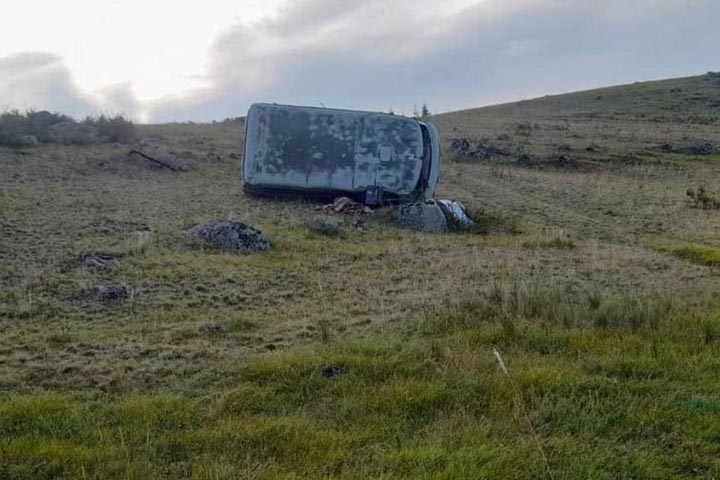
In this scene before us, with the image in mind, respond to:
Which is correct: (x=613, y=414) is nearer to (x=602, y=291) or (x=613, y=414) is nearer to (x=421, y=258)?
(x=602, y=291)

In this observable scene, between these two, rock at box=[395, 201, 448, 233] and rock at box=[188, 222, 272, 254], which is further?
rock at box=[395, 201, 448, 233]

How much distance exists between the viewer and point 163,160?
2016cm

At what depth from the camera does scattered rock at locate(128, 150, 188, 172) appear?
65.6 feet

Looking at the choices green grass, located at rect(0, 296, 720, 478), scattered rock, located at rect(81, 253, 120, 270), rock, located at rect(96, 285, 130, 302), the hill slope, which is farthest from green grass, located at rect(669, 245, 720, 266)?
the hill slope

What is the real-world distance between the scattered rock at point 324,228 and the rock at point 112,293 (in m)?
5.07

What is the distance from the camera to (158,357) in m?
5.77

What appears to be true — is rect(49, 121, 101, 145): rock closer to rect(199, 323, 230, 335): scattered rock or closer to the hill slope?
rect(199, 323, 230, 335): scattered rock

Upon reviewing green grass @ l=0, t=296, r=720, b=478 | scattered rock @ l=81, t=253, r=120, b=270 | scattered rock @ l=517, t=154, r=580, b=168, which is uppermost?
scattered rock @ l=517, t=154, r=580, b=168

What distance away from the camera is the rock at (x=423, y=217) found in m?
13.6

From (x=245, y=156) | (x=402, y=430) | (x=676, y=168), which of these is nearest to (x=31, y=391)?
(x=402, y=430)

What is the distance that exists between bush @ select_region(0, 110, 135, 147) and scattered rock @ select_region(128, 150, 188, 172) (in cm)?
299

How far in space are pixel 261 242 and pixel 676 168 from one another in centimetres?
2220

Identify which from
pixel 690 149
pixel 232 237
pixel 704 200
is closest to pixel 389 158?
pixel 232 237

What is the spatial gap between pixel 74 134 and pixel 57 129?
0.99m
